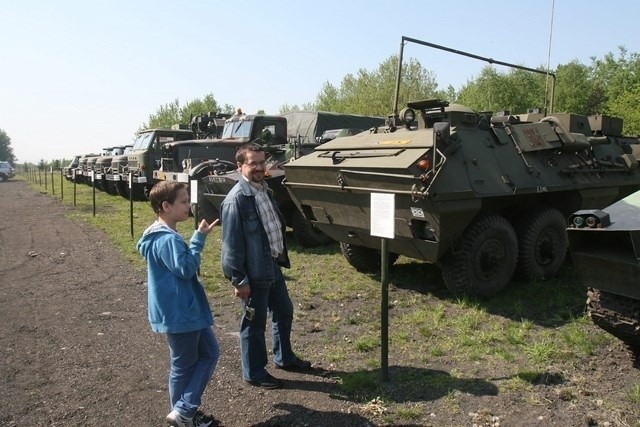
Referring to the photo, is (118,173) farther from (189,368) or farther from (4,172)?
(4,172)

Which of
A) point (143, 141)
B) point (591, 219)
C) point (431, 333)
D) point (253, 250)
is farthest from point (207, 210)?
point (143, 141)

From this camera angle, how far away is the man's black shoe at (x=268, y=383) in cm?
402

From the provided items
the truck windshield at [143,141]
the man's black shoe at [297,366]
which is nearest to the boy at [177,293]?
the man's black shoe at [297,366]

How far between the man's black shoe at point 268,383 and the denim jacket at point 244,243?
66 centimetres

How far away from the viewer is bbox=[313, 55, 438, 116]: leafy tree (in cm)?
3600

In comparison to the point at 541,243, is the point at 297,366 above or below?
below

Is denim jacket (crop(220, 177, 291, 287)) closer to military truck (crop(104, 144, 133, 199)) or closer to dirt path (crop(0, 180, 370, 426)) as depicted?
dirt path (crop(0, 180, 370, 426))

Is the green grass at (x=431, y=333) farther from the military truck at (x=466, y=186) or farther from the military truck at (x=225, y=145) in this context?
the military truck at (x=225, y=145)

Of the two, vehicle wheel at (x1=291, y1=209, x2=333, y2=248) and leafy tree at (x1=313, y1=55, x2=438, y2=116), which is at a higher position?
leafy tree at (x1=313, y1=55, x2=438, y2=116)

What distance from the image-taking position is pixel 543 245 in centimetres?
673

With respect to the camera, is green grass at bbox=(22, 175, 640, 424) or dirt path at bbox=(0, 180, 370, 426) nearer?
dirt path at bbox=(0, 180, 370, 426)

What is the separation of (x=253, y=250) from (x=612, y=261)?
2.30 metres

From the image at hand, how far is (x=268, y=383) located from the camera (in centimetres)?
402

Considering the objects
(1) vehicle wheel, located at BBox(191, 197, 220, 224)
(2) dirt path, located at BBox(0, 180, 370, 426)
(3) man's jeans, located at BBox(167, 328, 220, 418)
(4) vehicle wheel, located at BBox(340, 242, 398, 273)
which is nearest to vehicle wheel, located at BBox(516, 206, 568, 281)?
(4) vehicle wheel, located at BBox(340, 242, 398, 273)
